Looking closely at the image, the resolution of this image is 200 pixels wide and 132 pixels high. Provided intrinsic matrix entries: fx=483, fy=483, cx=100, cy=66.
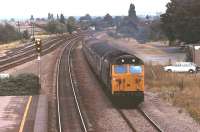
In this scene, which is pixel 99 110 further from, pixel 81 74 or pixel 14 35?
pixel 14 35

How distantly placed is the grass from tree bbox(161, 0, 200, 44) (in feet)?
100

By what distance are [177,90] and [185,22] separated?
41.9 metres

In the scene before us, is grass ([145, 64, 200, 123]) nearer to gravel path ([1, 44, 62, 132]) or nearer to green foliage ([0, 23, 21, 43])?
gravel path ([1, 44, 62, 132])

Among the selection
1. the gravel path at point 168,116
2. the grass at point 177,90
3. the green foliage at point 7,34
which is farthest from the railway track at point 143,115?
the green foliage at point 7,34

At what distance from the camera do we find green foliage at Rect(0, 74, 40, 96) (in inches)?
1198

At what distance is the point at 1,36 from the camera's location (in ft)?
461

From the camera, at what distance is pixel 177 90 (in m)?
33.6

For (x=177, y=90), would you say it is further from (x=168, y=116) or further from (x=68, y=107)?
(x=68, y=107)

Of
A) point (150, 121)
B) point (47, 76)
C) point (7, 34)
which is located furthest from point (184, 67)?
point (7, 34)

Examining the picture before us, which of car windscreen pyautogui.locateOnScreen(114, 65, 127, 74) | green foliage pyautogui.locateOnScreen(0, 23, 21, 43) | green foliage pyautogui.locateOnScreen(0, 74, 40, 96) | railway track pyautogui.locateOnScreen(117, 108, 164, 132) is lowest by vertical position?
green foliage pyautogui.locateOnScreen(0, 23, 21, 43)

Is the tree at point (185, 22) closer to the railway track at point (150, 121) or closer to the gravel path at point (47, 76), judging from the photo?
the gravel path at point (47, 76)

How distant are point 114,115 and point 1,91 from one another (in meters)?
8.67

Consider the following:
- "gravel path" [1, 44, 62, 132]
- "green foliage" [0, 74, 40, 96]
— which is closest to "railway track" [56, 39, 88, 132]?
"gravel path" [1, 44, 62, 132]

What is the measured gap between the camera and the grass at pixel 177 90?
89.8ft
